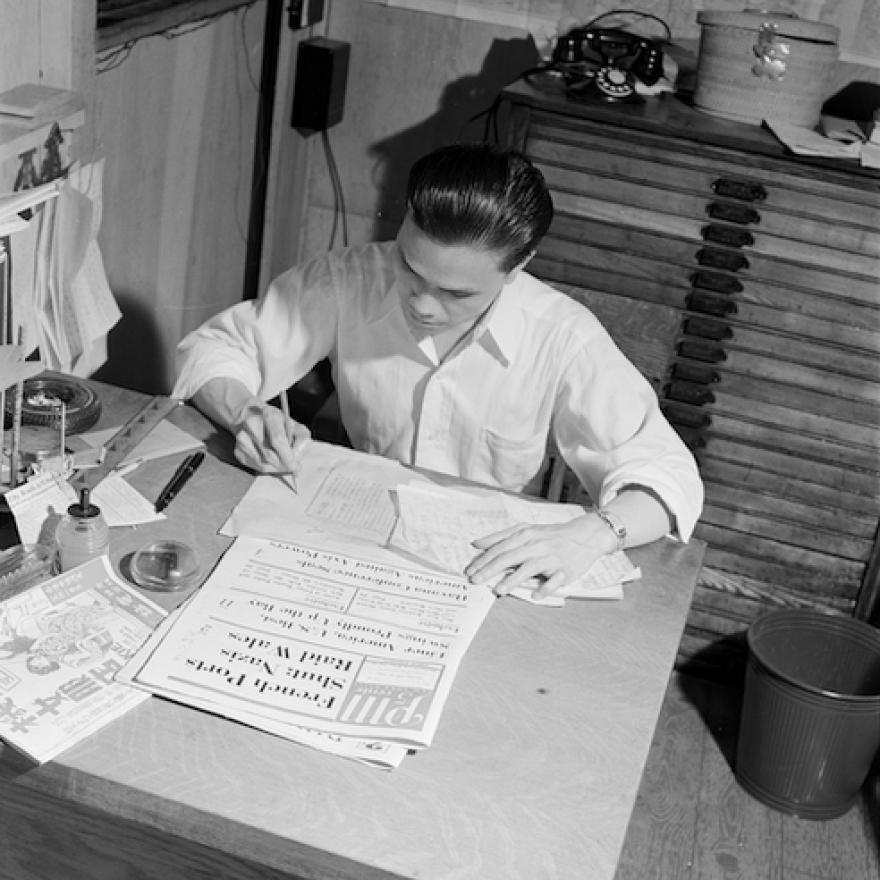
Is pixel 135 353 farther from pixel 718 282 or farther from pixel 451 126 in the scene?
pixel 718 282

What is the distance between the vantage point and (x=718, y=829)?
2.58 metres

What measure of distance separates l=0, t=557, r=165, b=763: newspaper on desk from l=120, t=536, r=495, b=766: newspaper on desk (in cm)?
3

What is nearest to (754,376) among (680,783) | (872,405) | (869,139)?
(872,405)

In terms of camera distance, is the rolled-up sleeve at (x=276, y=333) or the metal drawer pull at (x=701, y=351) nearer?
the rolled-up sleeve at (x=276, y=333)

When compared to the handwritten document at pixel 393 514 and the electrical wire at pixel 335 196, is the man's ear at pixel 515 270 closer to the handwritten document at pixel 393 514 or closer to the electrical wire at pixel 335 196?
the handwritten document at pixel 393 514

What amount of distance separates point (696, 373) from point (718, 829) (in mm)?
979

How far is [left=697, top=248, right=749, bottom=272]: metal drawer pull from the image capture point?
2744 mm

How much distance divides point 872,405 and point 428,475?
4.46 ft

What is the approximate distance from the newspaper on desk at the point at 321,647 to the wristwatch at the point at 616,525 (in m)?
0.23

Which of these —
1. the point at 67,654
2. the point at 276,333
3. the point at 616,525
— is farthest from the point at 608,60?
the point at 67,654

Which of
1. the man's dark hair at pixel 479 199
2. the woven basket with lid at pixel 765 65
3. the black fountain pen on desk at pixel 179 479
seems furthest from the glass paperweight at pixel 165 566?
the woven basket with lid at pixel 765 65

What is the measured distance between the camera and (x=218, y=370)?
1.95 metres

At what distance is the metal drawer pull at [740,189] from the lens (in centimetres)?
269

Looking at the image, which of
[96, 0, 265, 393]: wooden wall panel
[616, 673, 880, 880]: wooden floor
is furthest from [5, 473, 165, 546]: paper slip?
[616, 673, 880, 880]: wooden floor
